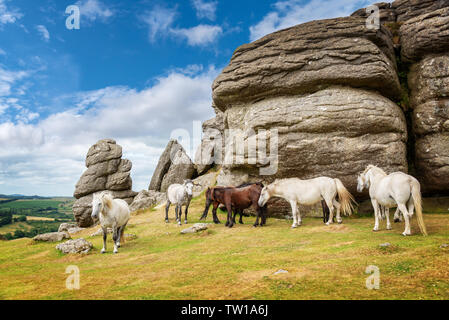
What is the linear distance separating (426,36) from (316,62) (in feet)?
20.2

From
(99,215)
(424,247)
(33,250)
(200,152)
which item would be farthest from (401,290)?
(200,152)

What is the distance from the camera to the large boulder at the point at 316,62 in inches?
606

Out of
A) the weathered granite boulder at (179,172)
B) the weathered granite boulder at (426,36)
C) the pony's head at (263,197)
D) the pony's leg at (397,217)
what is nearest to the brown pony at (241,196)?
the pony's head at (263,197)

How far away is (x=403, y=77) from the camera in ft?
56.0

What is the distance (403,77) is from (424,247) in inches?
550

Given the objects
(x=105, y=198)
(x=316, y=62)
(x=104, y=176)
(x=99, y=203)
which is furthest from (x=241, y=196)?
(x=104, y=176)

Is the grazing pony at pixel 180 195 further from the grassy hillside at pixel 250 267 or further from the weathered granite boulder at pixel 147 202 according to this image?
Answer: the weathered granite boulder at pixel 147 202

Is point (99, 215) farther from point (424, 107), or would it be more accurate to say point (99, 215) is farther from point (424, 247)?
point (424, 107)

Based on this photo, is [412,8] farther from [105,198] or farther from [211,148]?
[105,198]

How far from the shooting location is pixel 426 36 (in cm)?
1545

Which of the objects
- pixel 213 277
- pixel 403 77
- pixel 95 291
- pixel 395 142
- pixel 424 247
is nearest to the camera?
pixel 95 291

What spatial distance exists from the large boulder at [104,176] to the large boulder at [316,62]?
1972cm

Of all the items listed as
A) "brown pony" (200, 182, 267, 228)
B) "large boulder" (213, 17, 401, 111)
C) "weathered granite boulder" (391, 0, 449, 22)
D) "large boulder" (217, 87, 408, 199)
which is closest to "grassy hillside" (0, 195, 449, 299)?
"brown pony" (200, 182, 267, 228)

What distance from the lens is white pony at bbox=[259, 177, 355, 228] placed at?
1270 centimetres
